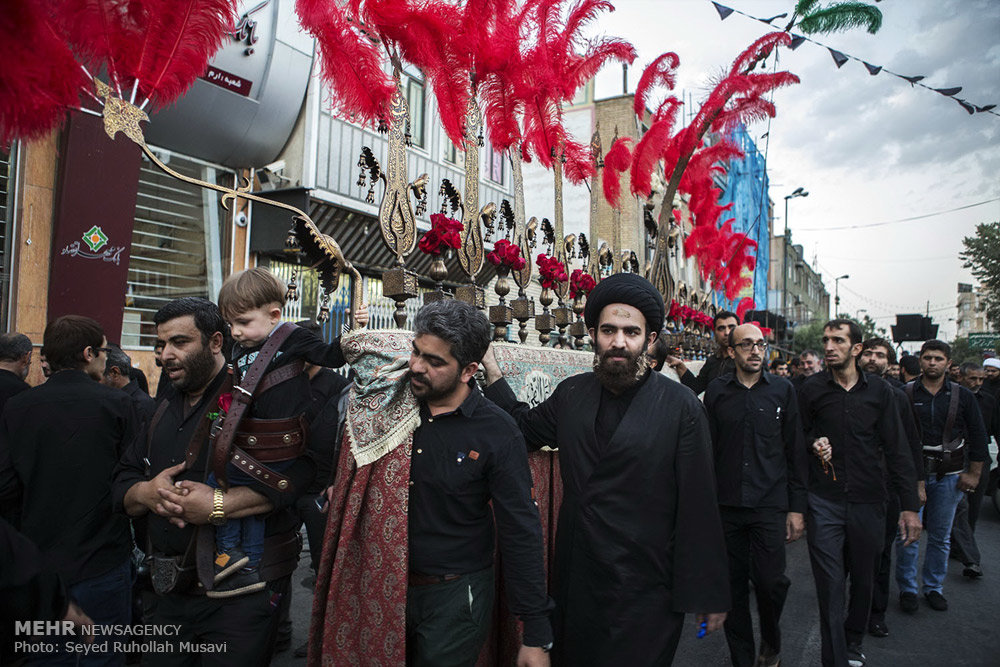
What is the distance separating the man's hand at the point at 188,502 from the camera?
231cm

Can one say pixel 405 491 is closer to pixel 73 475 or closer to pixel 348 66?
pixel 73 475

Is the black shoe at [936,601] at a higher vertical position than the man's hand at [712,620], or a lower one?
lower

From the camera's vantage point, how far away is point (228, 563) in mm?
2398

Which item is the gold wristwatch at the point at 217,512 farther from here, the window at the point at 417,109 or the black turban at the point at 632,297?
the window at the point at 417,109

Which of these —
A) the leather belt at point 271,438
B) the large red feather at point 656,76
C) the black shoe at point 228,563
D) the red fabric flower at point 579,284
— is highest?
the large red feather at point 656,76

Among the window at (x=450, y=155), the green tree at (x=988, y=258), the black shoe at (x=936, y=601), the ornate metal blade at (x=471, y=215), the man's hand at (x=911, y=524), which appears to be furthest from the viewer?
the green tree at (x=988, y=258)

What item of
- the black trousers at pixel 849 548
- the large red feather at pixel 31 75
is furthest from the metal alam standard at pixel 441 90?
the black trousers at pixel 849 548

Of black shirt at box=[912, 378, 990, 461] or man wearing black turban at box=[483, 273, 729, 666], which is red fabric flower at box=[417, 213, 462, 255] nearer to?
man wearing black turban at box=[483, 273, 729, 666]

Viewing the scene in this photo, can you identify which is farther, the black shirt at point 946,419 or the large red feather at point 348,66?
the black shirt at point 946,419

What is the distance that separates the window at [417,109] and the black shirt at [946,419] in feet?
30.1

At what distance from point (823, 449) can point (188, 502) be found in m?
3.95

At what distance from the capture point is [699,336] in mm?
10016

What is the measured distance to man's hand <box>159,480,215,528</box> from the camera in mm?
2311

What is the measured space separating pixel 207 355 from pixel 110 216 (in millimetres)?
5865
